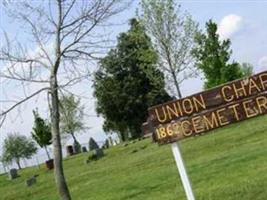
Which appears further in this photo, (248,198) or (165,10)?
(165,10)

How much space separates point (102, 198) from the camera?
1599 cm

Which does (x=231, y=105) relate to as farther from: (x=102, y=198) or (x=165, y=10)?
(x=165, y=10)

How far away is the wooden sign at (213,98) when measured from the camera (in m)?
8.90

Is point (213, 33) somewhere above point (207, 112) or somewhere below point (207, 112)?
above

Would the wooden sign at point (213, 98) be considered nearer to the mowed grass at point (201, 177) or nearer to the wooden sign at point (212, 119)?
the wooden sign at point (212, 119)

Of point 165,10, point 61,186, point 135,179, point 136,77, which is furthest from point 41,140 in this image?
point 61,186

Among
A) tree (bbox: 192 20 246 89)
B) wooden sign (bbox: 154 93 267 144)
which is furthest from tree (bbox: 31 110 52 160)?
wooden sign (bbox: 154 93 267 144)

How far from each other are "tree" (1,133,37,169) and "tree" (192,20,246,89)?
35626mm

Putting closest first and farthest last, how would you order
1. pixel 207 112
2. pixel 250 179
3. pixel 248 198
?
pixel 207 112 → pixel 248 198 → pixel 250 179

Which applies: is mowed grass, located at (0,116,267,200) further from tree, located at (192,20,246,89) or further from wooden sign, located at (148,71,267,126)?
tree, located at (192,20,246,89)

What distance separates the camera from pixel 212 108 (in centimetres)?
888

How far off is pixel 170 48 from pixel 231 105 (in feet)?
98.5

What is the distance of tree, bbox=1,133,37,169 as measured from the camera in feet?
234

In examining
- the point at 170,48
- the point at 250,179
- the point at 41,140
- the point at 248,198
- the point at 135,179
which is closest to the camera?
the point at 248,198
